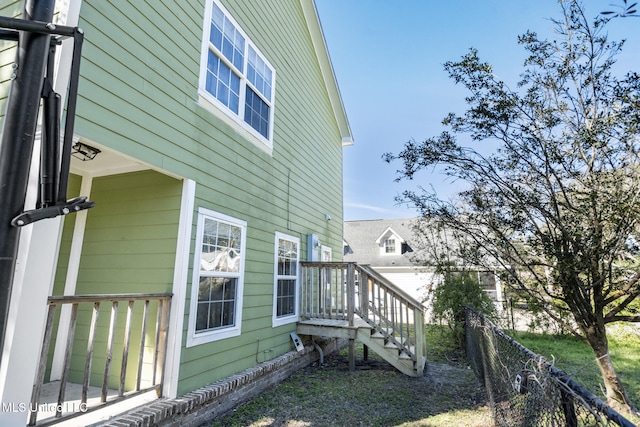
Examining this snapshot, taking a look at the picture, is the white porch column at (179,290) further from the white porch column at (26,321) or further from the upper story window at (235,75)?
the upper story window at (235,75)

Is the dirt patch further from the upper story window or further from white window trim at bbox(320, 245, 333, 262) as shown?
the upper story window

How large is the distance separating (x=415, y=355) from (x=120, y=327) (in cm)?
469

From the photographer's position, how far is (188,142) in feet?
13.4

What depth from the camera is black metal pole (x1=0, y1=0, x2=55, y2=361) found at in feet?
3.87

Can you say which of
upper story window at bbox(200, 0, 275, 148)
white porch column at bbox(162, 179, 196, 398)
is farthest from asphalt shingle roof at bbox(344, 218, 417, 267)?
white porch column at bbox(162, 179, 196, 398)

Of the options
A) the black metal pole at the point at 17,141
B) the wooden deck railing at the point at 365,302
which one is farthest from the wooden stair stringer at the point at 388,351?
the black metal pole at the point at 17,141

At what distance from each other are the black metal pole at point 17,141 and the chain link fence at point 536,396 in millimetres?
2434

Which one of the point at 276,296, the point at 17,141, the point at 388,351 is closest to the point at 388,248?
the point at 388,351

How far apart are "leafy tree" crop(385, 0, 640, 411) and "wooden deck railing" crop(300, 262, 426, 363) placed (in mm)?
1819

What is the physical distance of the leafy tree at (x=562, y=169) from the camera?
12.3 ft

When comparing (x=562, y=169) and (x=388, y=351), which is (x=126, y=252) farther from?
(x=562, y=169)

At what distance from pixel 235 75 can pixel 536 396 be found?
17.4 ft

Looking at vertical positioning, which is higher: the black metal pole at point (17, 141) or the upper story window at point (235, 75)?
the upper story window at point (235, 75)

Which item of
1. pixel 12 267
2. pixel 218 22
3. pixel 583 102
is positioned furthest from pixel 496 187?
pixel 12 267
